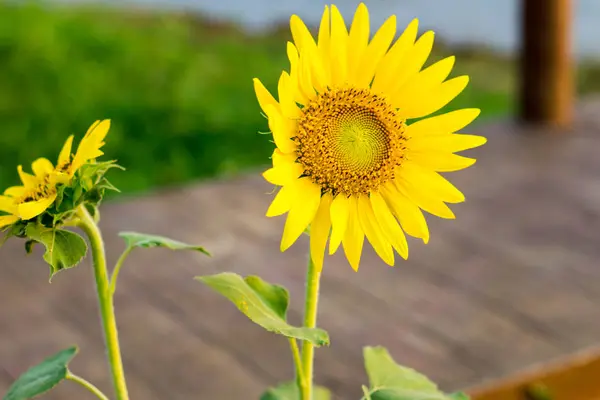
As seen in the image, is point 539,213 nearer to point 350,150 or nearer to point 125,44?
point 350,150

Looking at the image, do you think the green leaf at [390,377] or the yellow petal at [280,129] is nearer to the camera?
the yellow petal at [280,129]

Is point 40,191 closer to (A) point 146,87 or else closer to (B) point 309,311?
(B) point 309,311

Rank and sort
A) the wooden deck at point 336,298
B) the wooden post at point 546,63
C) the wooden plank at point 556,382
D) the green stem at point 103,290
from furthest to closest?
1. the wooden post at point 546,63
2. the wooden deck at point 336,298
3. the wooden plank at point 556,382
4. the green stem at point 103,290

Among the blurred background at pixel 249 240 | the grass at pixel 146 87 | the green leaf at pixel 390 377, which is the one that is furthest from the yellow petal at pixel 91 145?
the grass at pixel 146 87

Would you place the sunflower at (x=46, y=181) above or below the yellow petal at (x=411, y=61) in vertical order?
below

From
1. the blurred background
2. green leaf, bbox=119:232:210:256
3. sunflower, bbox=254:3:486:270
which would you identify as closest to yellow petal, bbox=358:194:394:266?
sunflower, bbox=254:3:486:270

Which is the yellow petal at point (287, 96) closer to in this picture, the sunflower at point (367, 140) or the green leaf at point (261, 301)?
the sunflower at point (367, 140)
